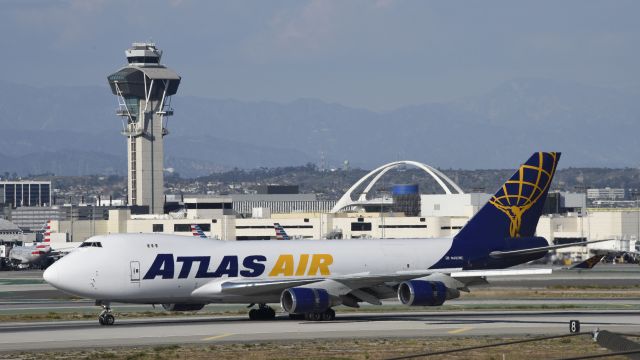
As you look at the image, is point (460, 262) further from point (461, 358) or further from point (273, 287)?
point (461, 358)

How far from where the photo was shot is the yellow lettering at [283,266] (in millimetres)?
63250

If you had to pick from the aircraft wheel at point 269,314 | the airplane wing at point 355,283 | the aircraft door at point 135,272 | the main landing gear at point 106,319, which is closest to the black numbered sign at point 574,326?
the airplane wing at point 355,283

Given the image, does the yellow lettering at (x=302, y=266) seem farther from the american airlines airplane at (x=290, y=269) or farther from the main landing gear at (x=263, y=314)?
the main landing gear at (x=263, y=314)

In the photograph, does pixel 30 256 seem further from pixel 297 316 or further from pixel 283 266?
pixel 283 266

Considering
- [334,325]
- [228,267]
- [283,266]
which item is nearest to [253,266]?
[228,267]

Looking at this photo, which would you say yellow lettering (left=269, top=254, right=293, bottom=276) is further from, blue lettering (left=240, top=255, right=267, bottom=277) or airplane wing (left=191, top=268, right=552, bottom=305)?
airplane wing (left=191, top=268, right=552, bottom=305)

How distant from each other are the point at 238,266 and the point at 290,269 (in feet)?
9.42

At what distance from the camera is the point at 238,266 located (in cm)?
6238

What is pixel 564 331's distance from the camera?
181ft

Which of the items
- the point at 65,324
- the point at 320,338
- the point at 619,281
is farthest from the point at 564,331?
the point at 619,281

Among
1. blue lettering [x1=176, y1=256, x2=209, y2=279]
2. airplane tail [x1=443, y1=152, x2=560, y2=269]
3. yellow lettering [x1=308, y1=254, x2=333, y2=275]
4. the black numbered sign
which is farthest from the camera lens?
airplane tail [x1=443, y1=152, x2=560, y2=269]

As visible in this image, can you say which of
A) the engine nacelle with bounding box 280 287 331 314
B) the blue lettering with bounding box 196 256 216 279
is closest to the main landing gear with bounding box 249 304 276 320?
the blue lettering with bounding box 196 256 216 279

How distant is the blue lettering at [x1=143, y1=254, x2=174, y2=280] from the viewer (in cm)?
6056

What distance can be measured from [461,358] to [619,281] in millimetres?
64116
